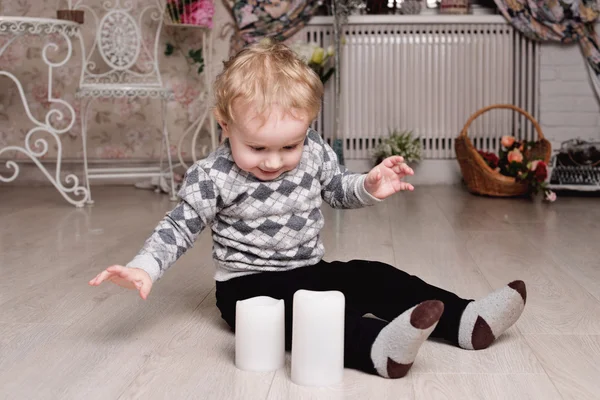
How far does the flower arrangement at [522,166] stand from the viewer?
380 centimetres

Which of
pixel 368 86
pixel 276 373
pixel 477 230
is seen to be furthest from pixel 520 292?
pixel 368 86

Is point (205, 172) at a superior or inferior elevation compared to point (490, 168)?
superior

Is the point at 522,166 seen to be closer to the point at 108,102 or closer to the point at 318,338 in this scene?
the point at 108,102

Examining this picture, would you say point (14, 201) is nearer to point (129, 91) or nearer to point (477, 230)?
point (129, 91)

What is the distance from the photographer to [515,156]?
3869 mm

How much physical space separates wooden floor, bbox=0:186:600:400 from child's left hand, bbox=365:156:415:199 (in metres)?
0.28

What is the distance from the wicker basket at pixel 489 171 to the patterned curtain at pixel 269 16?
3.48ft

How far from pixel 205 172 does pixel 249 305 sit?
1.02ft

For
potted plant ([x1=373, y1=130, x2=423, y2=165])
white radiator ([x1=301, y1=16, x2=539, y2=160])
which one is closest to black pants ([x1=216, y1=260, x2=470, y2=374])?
potted plant ([x1=373, y1=130, x2=423, y2=165])

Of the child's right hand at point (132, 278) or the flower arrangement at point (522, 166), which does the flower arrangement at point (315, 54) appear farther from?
the child's right hand at point (132, 278)

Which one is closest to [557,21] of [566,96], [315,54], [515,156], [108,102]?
[566,96]

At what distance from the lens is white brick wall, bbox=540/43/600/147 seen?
14.6ft

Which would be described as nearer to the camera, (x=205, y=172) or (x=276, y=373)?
(x=276, y=373)

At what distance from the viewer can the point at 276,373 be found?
130 cm
